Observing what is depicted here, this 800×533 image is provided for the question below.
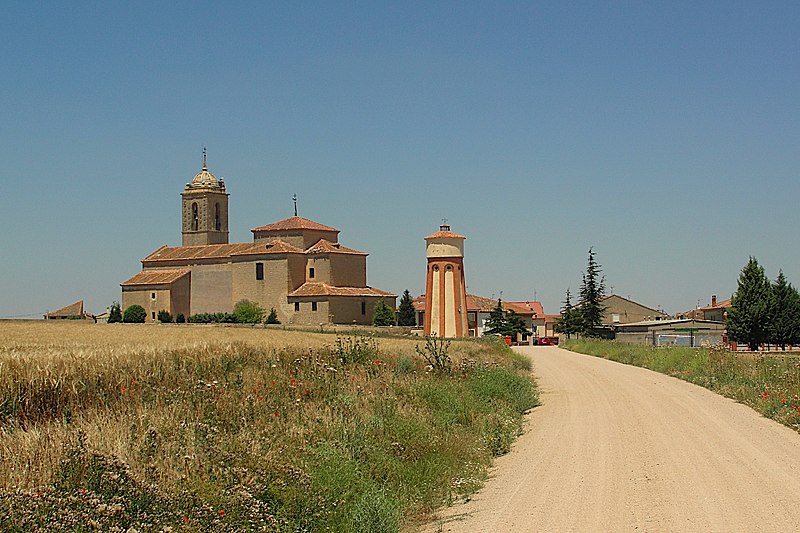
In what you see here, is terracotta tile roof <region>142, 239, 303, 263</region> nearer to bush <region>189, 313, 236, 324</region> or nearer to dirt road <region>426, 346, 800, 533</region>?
bush <region>189, 313, 236, 324</region>

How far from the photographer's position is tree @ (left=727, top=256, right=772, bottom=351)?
73688 millimetres

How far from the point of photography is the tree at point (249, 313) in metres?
95.8

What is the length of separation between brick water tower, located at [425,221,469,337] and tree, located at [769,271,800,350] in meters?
25.2

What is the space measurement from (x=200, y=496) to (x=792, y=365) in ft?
65.0

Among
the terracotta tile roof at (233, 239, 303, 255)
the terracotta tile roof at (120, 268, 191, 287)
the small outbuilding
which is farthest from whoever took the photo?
the terracotta tile roof at (120, 268, 191, 287)

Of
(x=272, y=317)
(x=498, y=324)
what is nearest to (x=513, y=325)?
(x=498, y=324)

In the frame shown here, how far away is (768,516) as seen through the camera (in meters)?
9.31

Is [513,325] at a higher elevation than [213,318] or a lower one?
lower

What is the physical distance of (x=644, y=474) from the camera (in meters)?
11.9

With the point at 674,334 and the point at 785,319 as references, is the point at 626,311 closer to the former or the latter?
the point at 785,319

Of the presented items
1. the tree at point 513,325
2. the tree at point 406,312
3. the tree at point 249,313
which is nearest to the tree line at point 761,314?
the tree at point 513,325

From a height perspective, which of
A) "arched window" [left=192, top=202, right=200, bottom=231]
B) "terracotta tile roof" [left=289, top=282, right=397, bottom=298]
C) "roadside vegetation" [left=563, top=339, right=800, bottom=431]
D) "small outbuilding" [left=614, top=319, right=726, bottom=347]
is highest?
"arched window" [left=192, top=202, right=200, bottom=231]

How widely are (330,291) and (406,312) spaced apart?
49.7 ft

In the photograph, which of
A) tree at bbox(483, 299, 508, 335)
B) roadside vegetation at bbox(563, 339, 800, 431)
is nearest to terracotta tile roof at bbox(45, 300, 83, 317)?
tree at bbox(483, 299, 508, 335)
